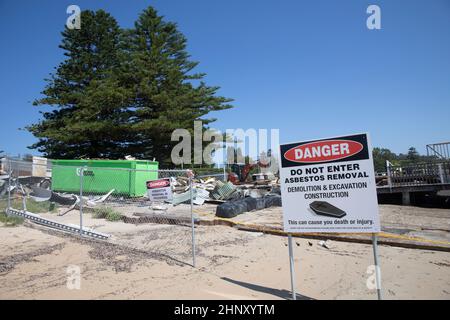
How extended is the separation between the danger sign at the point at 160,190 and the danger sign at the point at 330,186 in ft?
11.0

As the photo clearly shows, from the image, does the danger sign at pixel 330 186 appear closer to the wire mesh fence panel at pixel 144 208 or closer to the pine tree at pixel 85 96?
the wire mesh fence panel at pixel 144 208

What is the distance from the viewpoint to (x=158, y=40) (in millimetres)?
33031

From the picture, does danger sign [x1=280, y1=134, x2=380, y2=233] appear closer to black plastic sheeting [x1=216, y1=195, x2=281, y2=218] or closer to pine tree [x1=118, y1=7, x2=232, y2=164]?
black plastic sheeting [x1=216, y1=195, x2=281, y2=218]

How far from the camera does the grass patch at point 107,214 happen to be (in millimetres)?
11394

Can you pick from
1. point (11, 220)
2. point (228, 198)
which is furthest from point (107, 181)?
point (11, 220)

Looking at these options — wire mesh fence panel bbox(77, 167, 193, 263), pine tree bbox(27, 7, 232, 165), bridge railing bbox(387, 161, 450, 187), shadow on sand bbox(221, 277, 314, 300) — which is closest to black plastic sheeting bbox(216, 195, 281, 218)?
wire mesh fence panel bbox(77, 167, 193, 263)

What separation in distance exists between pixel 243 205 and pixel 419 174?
1040 centimetres

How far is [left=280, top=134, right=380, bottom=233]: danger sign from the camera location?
151 inches

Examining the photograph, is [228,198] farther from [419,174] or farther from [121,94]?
[121,94]

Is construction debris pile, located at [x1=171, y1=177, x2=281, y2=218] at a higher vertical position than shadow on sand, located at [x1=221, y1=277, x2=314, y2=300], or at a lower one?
higher

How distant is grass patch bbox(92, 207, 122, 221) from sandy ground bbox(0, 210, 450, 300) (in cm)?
297

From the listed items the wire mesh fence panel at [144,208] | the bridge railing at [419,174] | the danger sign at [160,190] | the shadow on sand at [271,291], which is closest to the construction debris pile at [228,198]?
the wire mesh fence panel at [144,208]

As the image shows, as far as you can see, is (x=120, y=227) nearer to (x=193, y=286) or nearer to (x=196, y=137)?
(x=193, y=286)

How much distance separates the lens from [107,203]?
1416cm
